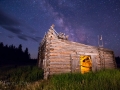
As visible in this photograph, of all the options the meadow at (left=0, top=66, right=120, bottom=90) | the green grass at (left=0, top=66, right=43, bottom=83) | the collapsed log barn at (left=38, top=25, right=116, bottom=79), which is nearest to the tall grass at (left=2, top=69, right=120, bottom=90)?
the meadow at (left=0, top=66, right=120, bottom=90)

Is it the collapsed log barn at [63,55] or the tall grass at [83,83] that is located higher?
the collapsed log barn at [63,55]

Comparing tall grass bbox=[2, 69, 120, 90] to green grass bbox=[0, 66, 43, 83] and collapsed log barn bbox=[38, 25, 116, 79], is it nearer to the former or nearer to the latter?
green grass bbox=[0, 66, 43, 83]

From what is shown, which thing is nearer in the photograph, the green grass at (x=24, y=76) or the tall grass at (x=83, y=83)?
the tall grass at (x=83, y=83)

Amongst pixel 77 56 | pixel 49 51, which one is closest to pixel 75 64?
pixel 77 56

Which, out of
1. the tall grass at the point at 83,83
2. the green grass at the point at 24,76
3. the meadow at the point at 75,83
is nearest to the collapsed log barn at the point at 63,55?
the green grass at the point at 24,76

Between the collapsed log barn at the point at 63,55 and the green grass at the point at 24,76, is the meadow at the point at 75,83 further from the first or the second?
the collapsed log barn at the point at 63,55

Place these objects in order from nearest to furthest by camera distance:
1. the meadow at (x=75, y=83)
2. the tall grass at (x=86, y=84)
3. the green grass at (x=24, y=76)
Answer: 1. the tall grass at (x=86, y=84)
2. the meadow at (x=75, y=83)
3. the green grass at (x=24, y=76)

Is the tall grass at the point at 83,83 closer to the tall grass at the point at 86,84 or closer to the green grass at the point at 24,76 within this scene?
the tall grass at the point at 86,84

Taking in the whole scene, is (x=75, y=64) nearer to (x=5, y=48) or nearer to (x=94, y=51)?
(x=94, y=51)

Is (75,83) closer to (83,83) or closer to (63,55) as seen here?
(83,83)

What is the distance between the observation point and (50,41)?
12219 mm

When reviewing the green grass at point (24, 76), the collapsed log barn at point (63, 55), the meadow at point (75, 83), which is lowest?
the green grass at point (24, 76)

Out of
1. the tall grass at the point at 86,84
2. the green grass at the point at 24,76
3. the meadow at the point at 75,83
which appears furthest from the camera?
the green grass at the point at 24,76

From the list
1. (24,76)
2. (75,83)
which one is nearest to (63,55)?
(24,76)
